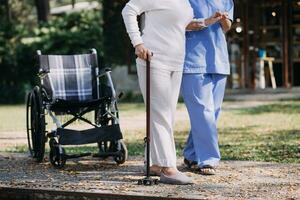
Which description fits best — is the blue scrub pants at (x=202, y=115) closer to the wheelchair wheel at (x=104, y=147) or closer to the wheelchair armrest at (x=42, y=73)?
the wheelchair wheel at (x=104, y=147)

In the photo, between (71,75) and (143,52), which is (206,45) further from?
(71,75)

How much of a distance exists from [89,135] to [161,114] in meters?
1.33

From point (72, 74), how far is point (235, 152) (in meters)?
1.99

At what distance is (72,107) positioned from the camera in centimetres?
734

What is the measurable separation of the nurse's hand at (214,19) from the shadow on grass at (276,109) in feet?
26.1

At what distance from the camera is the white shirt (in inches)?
228

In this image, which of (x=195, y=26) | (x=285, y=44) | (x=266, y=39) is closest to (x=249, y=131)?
(x=195, y=26)

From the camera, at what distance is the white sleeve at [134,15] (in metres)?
5.75

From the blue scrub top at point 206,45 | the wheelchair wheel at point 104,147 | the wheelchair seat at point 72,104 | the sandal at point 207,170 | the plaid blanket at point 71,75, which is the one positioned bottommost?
the wheelchair wheel at point 104,147

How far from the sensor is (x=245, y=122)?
12562 millimetres

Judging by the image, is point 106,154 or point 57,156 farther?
point 106,154

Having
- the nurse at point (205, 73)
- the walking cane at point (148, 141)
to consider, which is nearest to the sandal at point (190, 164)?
the nurse at point (205, 73)

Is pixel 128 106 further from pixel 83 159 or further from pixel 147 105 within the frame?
pixel 147 105

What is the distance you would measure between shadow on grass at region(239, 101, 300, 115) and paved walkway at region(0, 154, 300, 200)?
7.24 m
